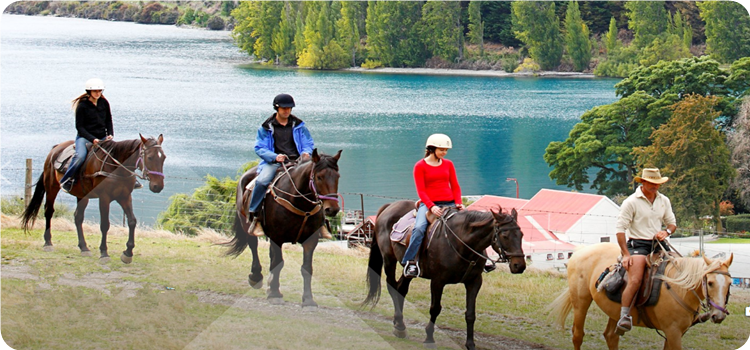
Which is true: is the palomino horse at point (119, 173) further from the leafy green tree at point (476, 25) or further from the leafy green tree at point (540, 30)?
the leafy green tree at point (476, 25)

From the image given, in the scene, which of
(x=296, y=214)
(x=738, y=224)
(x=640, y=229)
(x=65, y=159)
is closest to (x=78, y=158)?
(x=65, y=159)

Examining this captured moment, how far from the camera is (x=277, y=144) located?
9.87 meters

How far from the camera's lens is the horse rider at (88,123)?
1134 cm

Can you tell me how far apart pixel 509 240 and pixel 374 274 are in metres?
2.28

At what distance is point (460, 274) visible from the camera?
26.7 feet

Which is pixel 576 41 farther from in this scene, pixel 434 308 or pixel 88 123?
pixel 434 308

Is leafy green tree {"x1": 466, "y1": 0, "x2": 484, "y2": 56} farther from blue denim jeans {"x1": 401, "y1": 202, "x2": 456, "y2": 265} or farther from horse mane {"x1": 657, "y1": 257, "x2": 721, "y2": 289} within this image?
horse mane {"x1": 657, "y1": 257, "x2": 721, "y2": 289}

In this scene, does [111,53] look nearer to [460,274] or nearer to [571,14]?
[571,14]

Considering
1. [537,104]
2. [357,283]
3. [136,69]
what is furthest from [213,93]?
[357,283]

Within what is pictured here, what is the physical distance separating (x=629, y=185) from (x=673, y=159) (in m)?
5.70

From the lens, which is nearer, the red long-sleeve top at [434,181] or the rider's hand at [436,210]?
the rider's hand at [436,210]

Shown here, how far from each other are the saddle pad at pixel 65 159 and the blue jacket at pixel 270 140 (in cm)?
344

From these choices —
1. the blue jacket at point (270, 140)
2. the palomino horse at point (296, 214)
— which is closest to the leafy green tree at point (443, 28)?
the blue jacket at point (270, 140)

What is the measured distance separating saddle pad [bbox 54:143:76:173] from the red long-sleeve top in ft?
19.3
